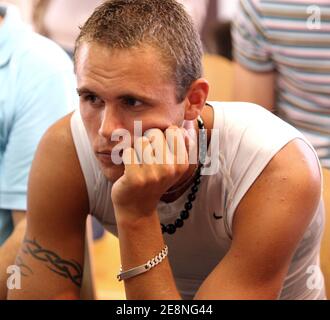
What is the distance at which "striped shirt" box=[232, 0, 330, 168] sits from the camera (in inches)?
52.5

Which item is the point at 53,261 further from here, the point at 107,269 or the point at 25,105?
the point at 107,269

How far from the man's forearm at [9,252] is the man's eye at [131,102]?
1.38ft

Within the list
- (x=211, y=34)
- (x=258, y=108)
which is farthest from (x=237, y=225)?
(x=211, y=34)

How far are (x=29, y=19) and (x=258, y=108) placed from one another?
830mm

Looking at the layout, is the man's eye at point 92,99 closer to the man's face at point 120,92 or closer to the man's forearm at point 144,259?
the man's face at point 120,92

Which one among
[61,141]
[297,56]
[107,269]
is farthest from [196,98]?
[107,269]

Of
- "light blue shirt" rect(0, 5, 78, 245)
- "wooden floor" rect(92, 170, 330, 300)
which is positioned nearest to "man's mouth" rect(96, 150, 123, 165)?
"light blue shirt" rect(0, 5, 78, 245)

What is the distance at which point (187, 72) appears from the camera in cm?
103

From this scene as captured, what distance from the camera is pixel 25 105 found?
4.45 feet

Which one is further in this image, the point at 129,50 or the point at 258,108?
the point at 258,108

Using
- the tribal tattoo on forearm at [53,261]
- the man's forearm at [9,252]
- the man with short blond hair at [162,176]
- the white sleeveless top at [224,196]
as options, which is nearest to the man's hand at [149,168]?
the man with short blond hair at [162,176]

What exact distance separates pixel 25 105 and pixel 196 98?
1.40 ft

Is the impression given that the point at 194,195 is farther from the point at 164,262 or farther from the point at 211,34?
the point at 211,34

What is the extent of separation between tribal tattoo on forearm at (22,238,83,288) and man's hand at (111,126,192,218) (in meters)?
0.21
